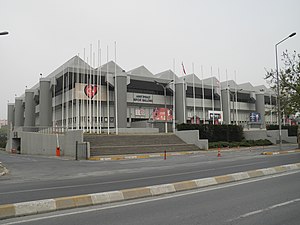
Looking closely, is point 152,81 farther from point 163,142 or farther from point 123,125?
point 163,142

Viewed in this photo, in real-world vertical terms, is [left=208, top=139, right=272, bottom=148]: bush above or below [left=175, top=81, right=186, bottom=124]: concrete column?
below

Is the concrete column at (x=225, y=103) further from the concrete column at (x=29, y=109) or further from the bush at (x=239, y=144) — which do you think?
the concrete column at (x=29, y=109)

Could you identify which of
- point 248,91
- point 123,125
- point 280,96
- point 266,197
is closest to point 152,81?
point 123,125

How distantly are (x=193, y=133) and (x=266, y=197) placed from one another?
1185 inches

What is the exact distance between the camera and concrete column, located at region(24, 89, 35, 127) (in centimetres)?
6738

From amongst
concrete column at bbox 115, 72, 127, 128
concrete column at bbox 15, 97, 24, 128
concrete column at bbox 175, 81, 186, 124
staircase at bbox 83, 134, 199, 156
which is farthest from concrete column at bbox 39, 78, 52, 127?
concrete column at bbox 15, 97, 24, 128

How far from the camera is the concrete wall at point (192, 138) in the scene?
120ft

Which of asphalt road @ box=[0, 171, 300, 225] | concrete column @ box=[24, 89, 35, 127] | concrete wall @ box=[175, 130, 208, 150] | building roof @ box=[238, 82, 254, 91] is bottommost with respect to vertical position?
asphalt road @ box=[0, 171, 300, 225]

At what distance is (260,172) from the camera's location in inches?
473

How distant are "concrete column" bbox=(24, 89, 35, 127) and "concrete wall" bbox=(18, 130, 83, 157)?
18.6m

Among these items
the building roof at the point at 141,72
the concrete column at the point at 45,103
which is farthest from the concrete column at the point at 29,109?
the building roof at the point at 141,72

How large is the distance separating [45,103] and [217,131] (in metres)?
32.8

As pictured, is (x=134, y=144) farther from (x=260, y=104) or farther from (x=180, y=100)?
(x=260, y=104)

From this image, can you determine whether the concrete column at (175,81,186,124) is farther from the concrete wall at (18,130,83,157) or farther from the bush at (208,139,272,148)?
the concrete wall at (18,130,83,157)
